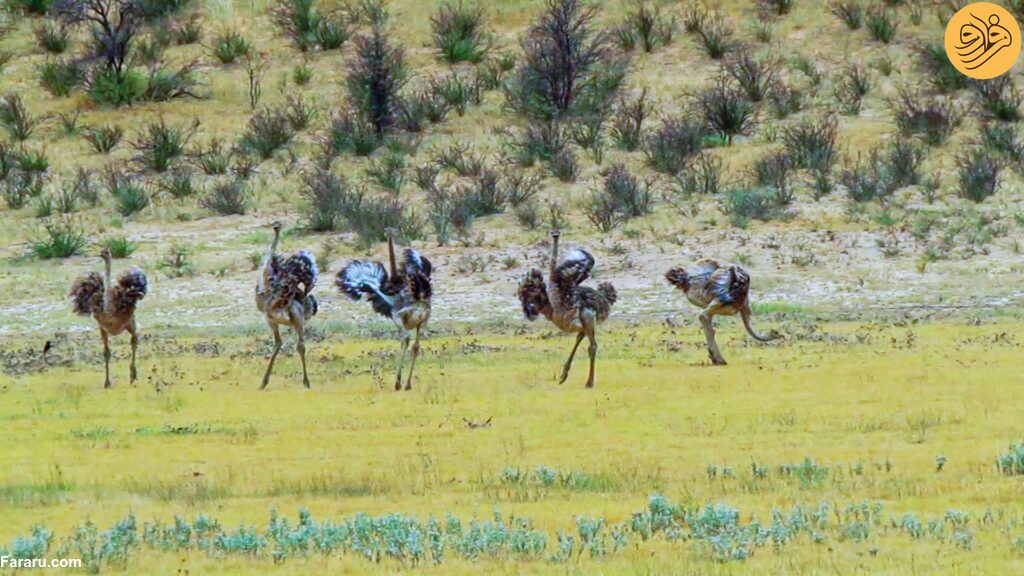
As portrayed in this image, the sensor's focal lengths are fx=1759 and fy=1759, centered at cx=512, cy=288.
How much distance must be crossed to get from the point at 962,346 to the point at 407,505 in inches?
399

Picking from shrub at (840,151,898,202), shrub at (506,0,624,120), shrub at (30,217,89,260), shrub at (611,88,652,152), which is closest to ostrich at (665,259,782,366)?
shrub at (840,151,898,202)

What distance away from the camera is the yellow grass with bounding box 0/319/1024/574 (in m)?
12.6

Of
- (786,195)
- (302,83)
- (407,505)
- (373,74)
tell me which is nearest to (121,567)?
(407,505)

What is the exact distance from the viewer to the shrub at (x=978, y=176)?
103 ft

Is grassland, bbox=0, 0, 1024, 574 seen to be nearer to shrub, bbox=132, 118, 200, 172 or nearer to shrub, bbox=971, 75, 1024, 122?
shrub, bbox=971, 75, 1024, 122

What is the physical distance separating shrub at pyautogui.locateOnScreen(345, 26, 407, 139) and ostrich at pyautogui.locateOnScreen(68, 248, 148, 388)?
17863mm

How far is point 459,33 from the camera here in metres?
43.2

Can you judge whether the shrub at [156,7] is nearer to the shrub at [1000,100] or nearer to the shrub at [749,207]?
the shrub at [749,207]

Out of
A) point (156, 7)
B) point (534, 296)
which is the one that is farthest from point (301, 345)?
point (156, 7)

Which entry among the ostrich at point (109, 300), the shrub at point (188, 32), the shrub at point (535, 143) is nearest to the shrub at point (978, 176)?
the shrub at point (535, 143)

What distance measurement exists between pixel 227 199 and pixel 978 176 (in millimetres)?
13893

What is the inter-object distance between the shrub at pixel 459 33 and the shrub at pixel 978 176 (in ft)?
45.3

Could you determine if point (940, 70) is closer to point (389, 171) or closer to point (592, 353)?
point (389, 171)

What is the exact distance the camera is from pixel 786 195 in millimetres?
31688
